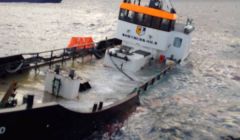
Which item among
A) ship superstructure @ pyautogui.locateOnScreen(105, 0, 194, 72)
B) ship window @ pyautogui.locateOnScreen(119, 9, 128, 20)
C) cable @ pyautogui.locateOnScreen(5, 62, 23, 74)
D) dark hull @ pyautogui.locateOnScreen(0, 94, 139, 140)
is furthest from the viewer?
ship window @ pyautogui.locateOnScreen(119, 9, 128, 20)

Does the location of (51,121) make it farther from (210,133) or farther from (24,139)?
(210,133)

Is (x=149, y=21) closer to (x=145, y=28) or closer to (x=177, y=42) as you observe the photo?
(x=145, y=28)

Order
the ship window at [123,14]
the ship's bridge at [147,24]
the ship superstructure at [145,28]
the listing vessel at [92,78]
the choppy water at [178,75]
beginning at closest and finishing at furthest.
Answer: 1. the listing vessel at [92,78]
2. the choppy water at [178,75]
3. the ship superstructure at [145,28]
4. the ship's bridge at [147,24]
5. the ship window at [123,14]

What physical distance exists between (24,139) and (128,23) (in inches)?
584

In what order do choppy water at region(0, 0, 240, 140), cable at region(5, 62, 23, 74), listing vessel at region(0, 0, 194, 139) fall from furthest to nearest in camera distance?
choppy water at region(0, 0, 240, 140) → cable at region(5, 62, 23, 74) → listing vessel at region(0, 0, 194, 139)

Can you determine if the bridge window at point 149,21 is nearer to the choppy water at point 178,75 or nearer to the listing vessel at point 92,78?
the listing vessel at point 92,78

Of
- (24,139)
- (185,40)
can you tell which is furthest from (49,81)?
(185,40)

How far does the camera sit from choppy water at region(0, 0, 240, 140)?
20.1 metres

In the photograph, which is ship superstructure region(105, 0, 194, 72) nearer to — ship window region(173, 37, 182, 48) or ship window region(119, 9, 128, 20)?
ship window region(119, 9, 128, 20)

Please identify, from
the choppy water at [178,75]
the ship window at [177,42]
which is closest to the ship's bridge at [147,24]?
the ship window at [177,42]

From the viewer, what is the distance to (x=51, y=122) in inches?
558

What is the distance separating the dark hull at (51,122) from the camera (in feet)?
42.3

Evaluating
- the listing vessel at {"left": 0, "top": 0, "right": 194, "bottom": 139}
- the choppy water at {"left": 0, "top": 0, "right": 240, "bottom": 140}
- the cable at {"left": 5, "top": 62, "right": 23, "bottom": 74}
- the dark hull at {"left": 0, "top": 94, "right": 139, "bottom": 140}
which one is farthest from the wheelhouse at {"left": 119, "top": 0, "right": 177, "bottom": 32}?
the dark hull at {"left": 0, "top": 94, "right": 139, "bottom": 140}

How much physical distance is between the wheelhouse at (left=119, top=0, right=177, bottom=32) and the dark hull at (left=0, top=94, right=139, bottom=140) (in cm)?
984
